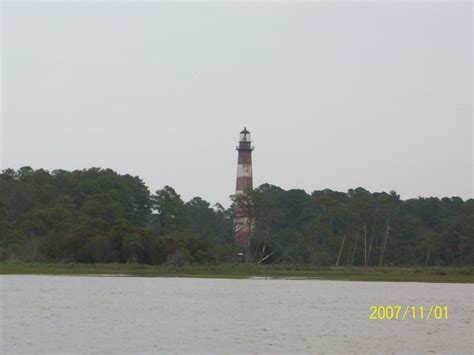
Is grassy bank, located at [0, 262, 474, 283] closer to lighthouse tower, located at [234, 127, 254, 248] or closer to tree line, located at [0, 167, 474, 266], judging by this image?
tree line, located at [0, 167, 474, 266]

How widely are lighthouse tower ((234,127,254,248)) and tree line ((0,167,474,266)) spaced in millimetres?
907

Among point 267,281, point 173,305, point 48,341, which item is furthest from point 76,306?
point 267,281

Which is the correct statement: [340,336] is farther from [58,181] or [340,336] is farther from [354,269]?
[58,181]

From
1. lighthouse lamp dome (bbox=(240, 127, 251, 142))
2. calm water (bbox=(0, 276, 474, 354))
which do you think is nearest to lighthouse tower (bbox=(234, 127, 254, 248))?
lighthouse lamp dome (bbox=(240, 127, 251, 142))

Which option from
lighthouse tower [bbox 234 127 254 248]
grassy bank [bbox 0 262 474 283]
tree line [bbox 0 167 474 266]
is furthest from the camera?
lighthouse tower [bbox 234 127 254 248]

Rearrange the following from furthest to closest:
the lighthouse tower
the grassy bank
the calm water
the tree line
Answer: the lighthouse tower < the tree line < the grassy bank < the calm water

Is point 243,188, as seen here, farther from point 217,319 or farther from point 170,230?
point 217,319

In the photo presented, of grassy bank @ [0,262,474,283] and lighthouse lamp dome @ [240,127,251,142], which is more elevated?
lighthouse lamp dome @ [240,127,251,142]

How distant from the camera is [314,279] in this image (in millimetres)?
69625

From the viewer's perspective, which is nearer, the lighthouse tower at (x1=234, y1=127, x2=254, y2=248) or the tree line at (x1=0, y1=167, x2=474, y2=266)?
the tree line at (x1=0, y1=167, x2=474, y2=266)

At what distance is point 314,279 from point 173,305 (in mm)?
27376

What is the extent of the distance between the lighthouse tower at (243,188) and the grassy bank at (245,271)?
1193 cm

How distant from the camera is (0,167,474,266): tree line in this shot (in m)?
78.9

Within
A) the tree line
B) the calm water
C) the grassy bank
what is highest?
the tree line
